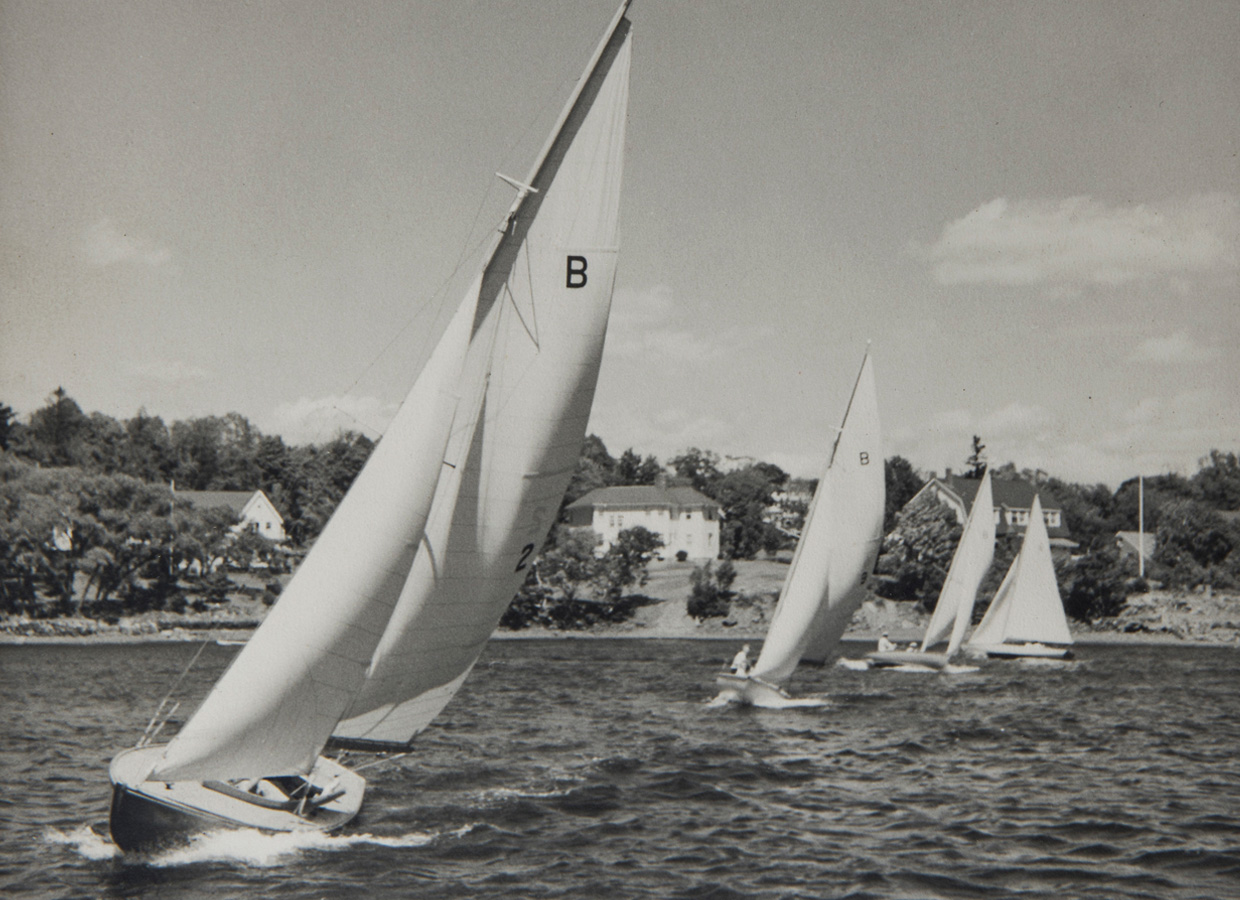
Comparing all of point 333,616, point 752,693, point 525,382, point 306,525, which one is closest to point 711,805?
point 333,616

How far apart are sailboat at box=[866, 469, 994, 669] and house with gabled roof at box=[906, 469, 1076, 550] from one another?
49.7 meters

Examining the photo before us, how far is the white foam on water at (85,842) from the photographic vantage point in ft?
53.5

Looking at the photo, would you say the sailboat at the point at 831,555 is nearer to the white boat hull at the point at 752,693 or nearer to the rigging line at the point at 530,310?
the white boat hull at the point at 752,693

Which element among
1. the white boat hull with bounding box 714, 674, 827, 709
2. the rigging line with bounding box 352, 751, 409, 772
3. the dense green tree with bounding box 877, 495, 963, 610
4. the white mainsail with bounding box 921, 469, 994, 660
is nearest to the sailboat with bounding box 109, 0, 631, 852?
the rigging line with bounding box 352, 751, 409, 772

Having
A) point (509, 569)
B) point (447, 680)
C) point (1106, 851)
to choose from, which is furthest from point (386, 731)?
point (1106, 851)

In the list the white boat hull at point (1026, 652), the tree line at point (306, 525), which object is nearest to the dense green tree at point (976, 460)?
the tree line at point (306, 525)

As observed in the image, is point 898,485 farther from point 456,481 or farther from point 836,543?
point 456,481

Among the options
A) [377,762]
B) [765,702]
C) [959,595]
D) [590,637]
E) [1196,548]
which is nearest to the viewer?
[377,762]

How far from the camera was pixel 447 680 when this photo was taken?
17.4 metres

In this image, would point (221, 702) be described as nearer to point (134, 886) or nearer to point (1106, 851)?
point (134, 886)

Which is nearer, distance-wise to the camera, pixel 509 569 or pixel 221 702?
pixel 221 702

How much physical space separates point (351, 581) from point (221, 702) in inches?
88.8

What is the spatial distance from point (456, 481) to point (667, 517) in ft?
304

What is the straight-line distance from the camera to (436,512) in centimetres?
1579
